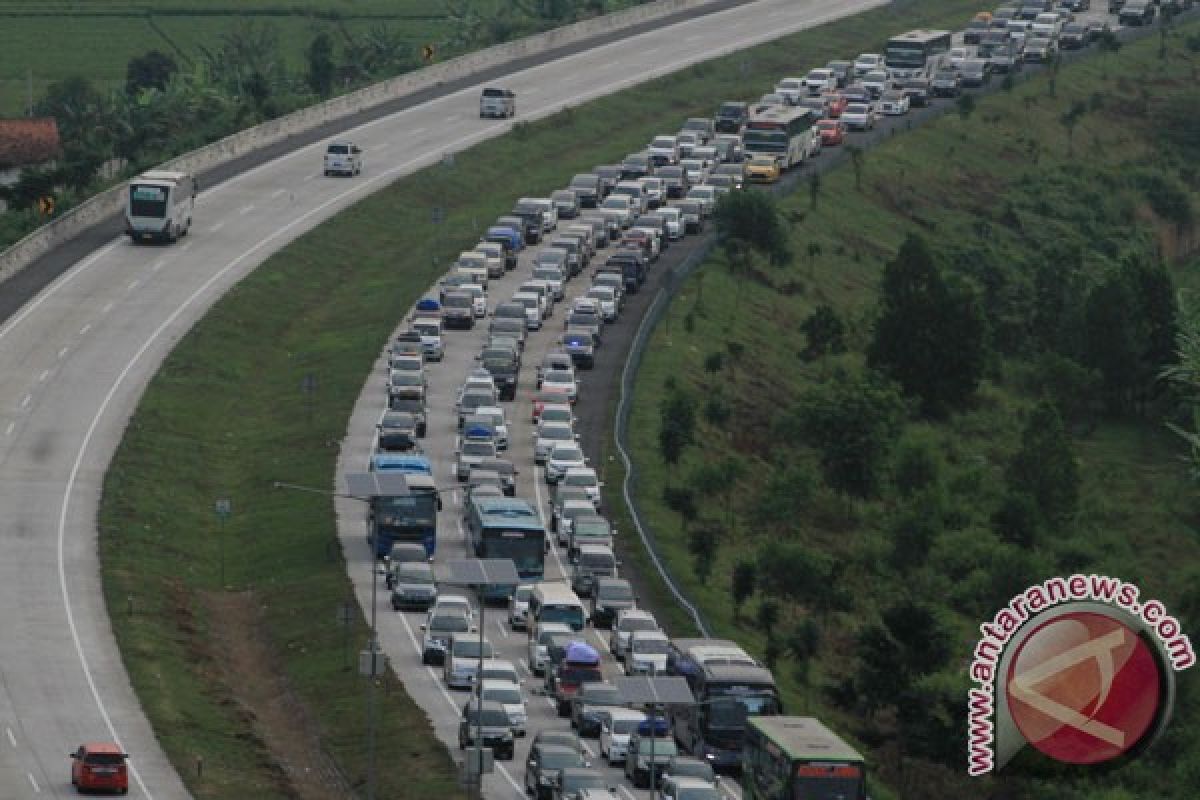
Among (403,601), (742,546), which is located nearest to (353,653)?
(403,601)

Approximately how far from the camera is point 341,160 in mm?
173875

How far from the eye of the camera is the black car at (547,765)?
74812 millimetres

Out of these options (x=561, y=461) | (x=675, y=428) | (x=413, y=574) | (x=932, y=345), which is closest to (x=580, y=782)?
(x=413, y=574)

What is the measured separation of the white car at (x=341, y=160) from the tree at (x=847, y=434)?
50.1 meters

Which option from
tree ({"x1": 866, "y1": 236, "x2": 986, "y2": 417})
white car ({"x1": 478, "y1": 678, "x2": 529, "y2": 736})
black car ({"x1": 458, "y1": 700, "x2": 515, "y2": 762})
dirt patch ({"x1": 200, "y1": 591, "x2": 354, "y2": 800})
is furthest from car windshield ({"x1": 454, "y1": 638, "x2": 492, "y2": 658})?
tree ({"x1": 866, "y1": 236, "x2": 986, "y2": 417})

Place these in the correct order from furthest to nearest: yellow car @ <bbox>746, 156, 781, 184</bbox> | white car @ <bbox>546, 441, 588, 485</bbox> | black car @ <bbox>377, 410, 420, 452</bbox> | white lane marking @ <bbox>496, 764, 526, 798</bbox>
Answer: yellow car @ <bbox>746, 156, 781, 184</bbox>
black car @ <bbox>377, 410, 420, 452</bbox>
white car @ <bbox>546, 441, 588, 485</bbox>
white lane marking @ <bbox>496, 764, 526, 798</bbox>

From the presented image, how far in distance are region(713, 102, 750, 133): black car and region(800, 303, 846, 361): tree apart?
42538mm

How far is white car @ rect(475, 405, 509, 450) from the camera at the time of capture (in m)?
119

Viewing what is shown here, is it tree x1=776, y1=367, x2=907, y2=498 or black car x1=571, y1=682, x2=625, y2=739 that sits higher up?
tree x1=776, y1=367, x2=907, y2=498

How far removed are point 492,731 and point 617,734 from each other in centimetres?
332

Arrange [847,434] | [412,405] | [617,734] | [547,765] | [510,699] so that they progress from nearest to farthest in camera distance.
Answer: [547,765], [617,734], [510,699], [412,405], [847,434]

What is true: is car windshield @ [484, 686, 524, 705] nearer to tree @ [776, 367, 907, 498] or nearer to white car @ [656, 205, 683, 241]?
tree @ [776, 367, 907, 498]

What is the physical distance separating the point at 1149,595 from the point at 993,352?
3559cm

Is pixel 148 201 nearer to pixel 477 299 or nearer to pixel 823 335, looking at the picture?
pixel 477 299
